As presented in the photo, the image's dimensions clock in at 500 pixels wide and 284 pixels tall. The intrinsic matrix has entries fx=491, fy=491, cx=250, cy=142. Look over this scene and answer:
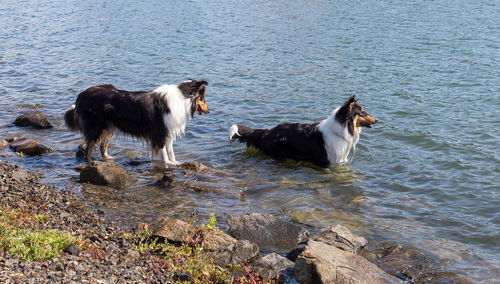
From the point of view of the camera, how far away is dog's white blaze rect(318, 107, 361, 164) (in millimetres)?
9711

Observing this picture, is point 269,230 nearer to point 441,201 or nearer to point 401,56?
point 441,201

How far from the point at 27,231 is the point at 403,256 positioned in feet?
14.9

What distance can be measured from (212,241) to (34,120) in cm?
787

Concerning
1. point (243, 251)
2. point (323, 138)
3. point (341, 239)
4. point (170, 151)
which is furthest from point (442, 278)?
point (170, 151)

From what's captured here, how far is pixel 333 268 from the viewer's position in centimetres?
522

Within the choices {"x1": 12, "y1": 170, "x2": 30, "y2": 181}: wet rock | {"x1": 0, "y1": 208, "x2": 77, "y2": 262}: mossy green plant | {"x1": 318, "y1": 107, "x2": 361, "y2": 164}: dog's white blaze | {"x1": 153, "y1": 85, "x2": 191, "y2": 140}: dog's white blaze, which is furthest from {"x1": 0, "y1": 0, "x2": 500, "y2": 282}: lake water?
{"x1": 0, "y1": 208, "x2": 77, "y2": 262}: mossy green plant

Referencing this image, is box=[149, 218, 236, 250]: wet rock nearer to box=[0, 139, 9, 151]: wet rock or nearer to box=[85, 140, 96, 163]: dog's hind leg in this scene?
box=[85, 140, 96, 163]: dog's hind leg

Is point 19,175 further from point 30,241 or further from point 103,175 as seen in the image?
point 30,241

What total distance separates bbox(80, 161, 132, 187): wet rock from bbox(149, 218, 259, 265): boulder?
2321mm

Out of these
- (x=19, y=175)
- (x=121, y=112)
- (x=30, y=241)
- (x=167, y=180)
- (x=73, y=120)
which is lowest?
(x=167, y=180)

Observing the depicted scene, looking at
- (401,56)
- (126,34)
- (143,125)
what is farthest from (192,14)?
(143,125)

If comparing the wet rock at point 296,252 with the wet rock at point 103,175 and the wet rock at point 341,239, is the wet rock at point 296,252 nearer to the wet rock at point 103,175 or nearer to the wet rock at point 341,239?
the wet rock at point 341,239

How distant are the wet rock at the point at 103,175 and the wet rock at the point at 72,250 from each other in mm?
3107

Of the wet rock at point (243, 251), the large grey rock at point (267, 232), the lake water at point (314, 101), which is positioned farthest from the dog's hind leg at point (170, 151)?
the wet rock at point (243, 251)
